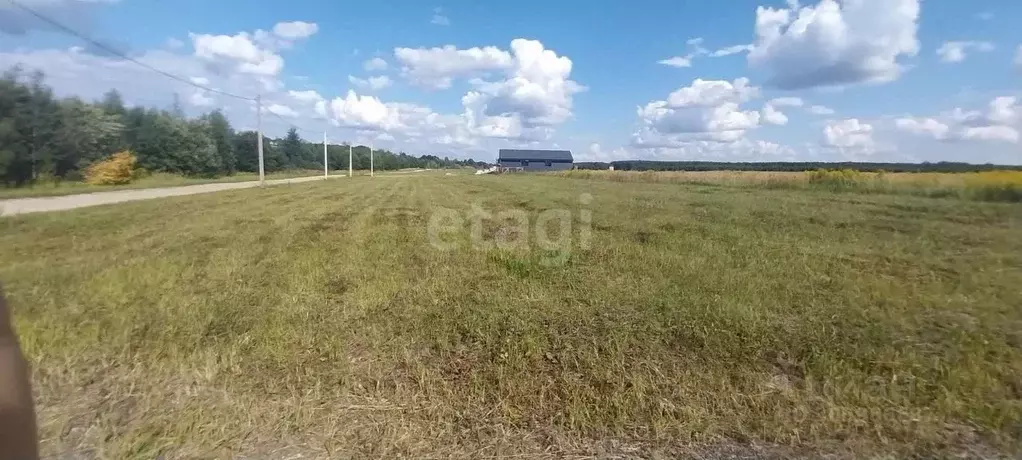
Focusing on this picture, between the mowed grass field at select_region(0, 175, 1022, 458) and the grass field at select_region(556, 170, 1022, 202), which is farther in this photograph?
the grass field at select_region(556, 170, 1022, 202)

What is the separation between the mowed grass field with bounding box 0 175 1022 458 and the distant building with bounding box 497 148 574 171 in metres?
14.6

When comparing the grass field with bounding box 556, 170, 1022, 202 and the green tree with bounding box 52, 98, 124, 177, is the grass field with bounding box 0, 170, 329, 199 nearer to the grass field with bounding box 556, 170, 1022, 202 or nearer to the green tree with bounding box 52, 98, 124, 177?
the green tree with bounding box 52, 98, 124, 177

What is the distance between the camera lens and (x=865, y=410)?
2859 millimetres

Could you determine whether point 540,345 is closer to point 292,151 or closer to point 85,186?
point 85,186

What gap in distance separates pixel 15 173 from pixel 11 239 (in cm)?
286

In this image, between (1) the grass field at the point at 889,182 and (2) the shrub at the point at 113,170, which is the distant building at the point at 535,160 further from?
(2) the shrub at the point at 113,170

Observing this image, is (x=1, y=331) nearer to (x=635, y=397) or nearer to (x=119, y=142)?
(x=635, y=397)

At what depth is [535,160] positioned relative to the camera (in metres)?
23.6

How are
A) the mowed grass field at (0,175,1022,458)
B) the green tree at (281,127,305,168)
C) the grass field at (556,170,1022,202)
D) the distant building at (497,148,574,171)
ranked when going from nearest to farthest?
the mowed grass field at (0,175,1022,458) → the grass field at (556,170,1022,202) → the distant building at (497,148,574,171) → the green tree at (281,127,305,168)

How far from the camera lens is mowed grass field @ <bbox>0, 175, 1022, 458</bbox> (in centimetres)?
267

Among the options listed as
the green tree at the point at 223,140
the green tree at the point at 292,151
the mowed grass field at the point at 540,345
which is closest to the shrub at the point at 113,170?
the mowed grass field at the point at 540,345

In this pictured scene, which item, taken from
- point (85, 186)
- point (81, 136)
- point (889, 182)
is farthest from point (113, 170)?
point (889, 182)

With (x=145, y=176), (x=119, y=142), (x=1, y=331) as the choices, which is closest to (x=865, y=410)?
(x=1, y=331)

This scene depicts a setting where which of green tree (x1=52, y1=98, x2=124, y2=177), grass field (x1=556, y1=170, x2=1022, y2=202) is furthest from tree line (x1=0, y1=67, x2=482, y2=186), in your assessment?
grass field (x1=556, y1=170, x2=1022, y2=202)
